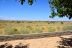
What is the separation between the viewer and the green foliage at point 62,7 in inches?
564

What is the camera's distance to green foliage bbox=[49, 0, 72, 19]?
47.0ft

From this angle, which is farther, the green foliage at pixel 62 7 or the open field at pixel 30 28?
the open field at pixel 30 28

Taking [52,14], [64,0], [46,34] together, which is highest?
[64,0]

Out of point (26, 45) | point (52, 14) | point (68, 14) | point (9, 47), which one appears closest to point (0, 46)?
point (9, 47)

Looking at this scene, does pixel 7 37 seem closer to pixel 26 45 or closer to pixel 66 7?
pixel 26 45

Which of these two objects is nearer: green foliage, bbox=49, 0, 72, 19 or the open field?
green foliage, bbox=49, 0, 72, 19

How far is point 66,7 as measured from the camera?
1484 centimetres

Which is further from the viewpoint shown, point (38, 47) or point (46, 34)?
point (46, 34)

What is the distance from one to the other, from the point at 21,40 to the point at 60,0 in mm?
5896

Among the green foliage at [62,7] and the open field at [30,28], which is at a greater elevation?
the green foliage at [62,7]

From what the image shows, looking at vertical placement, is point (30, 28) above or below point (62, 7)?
below

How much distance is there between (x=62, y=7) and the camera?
49.7 ft

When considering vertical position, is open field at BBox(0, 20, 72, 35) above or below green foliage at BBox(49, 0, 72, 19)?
below

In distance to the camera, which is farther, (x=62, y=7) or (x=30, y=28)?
(x=30, y=28)
